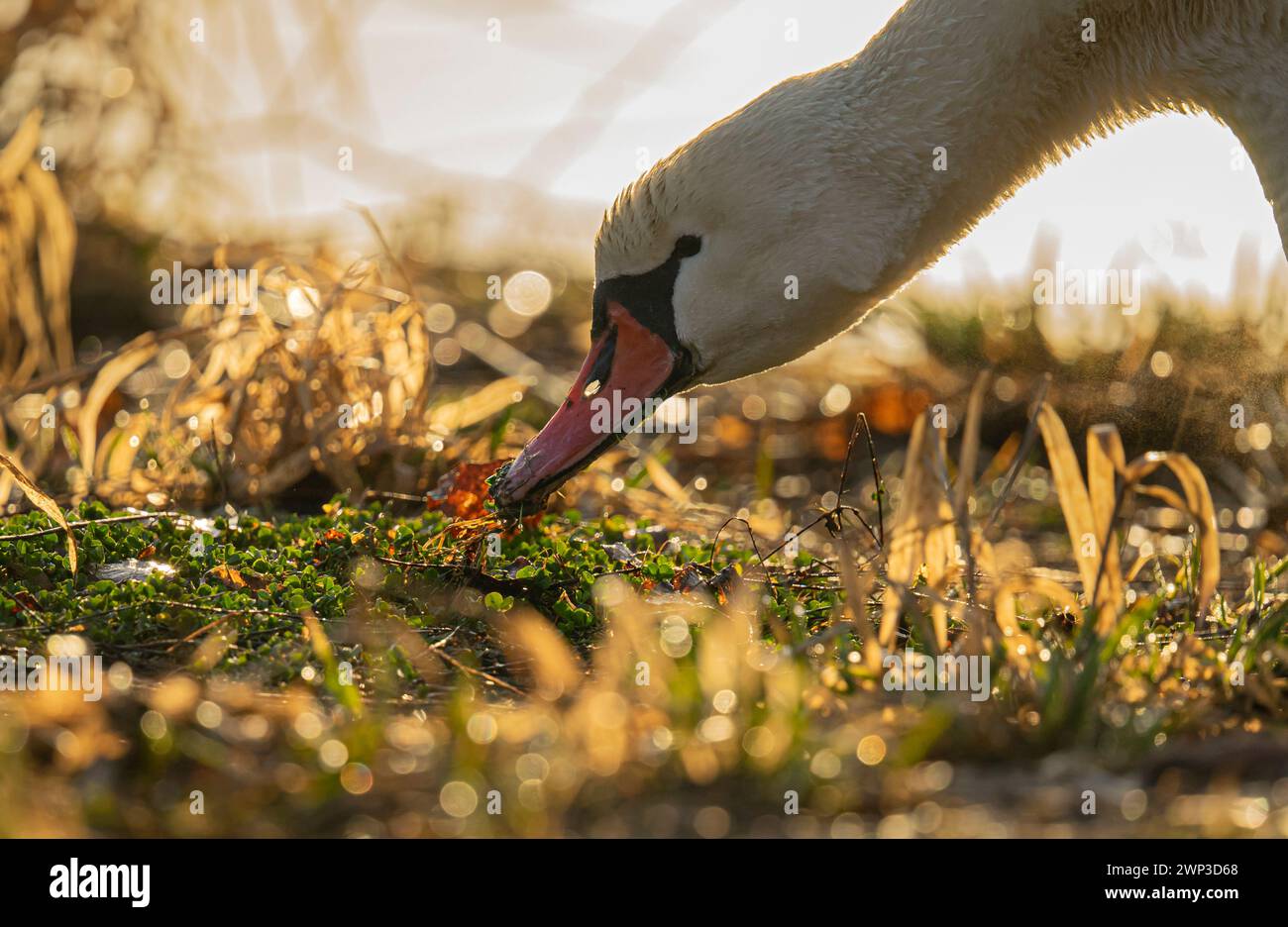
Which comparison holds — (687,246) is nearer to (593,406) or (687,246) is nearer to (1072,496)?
(593,406)

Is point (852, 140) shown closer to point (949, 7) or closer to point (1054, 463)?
point (949, 7)

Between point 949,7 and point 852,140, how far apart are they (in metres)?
0.45

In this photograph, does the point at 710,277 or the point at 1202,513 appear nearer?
the point at 1202,513

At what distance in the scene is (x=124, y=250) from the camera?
27.0 feet

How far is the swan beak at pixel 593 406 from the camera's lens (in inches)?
139

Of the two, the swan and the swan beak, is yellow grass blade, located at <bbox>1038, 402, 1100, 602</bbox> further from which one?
the swan beak

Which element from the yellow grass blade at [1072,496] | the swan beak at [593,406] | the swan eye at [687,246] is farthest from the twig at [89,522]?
the yellow grass blade at [1072,496]

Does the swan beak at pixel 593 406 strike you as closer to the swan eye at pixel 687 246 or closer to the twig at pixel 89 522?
the swan eye at pixel 687 246

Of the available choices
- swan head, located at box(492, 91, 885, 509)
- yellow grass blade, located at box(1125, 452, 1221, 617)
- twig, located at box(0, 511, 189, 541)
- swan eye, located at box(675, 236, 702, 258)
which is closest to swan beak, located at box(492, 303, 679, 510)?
swan head, located at box(492, 91, 885, 509)

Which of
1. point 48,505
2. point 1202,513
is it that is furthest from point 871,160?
point 48,505

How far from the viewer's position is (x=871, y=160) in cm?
344

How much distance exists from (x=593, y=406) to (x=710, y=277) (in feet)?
1.49

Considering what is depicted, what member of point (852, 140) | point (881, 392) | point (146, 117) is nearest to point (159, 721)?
point (852, 140)

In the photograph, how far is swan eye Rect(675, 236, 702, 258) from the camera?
3.51 meters
